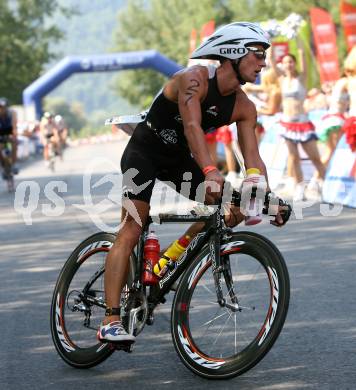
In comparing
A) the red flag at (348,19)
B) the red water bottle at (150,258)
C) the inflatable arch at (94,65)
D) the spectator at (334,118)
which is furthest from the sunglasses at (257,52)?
the inflatable arch at (94,65)

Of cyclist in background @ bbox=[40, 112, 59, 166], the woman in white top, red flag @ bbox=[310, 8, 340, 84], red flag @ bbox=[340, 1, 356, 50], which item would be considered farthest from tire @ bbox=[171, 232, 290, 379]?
red flag @ bbox=[310, 8, 340, 84]

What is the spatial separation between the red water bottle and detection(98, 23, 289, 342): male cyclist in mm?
106

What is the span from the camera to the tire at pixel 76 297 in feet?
18.7

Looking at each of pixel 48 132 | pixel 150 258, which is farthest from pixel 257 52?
pixel 48 132

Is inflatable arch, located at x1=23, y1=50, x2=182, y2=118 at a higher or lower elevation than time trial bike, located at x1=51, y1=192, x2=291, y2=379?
higher

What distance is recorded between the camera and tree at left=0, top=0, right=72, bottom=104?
247 feet

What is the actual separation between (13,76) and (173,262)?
231 ft

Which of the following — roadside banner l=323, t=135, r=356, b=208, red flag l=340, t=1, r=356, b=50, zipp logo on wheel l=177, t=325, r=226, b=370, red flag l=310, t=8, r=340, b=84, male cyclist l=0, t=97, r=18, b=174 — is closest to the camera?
zipp logo on wheel l=177, t=325, r=226, b=370

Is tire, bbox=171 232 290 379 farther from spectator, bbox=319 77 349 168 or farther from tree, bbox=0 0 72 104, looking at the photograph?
tree, bbox=0 0 72 104

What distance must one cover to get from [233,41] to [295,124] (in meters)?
10.1

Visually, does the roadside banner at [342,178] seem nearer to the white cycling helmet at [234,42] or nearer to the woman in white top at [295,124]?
the woman in white top at [295,124]

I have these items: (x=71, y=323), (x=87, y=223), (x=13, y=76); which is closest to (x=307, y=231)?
(x=87, y=223)

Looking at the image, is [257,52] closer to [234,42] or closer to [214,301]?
[234,42]

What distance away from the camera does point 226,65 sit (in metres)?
5.26
